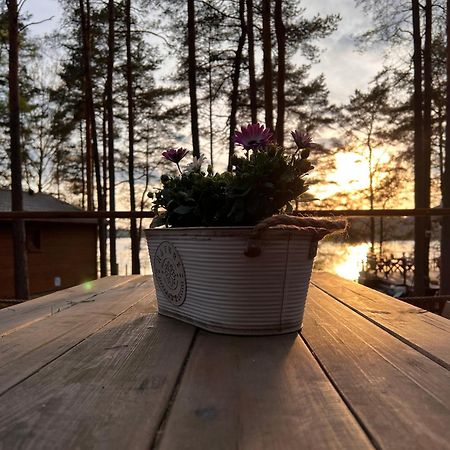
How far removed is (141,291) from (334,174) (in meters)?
14.8

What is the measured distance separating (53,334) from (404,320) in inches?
30.5

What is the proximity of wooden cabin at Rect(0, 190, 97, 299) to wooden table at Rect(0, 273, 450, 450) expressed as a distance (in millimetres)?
12448

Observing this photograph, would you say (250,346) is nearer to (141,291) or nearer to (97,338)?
(97,338)

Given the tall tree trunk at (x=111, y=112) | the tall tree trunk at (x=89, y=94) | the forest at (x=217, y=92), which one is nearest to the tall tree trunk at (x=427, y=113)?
the forest at (x=217, y=92)

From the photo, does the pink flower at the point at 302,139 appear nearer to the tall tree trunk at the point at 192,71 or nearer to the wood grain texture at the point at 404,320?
the wood grain texture at the point at 404,320

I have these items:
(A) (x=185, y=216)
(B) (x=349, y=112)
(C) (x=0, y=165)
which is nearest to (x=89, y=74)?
(C) (x=0, y=165)

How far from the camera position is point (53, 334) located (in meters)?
0.99

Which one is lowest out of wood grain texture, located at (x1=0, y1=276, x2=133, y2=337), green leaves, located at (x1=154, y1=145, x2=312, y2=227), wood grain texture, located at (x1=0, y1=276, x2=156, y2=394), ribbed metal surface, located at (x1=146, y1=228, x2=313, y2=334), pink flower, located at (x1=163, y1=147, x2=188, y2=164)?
wood grain texture, located at (x1=0, y1=276, x2=133, y2=337)

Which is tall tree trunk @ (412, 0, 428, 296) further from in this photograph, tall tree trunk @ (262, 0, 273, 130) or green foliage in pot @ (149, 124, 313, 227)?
green foliage in pot @ (149, 124, 313, 227)

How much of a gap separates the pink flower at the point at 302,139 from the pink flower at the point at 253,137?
63 millimetres

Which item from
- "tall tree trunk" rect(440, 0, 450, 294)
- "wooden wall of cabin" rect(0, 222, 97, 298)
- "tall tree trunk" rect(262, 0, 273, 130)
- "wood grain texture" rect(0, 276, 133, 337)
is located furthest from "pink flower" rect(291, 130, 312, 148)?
"wooden wall of cabin" rect(0, 222, 97, 298)

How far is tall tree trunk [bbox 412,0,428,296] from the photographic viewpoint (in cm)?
873

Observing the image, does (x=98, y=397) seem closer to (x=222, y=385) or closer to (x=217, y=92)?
(x=222, y=385)

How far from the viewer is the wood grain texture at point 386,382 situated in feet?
1.67
